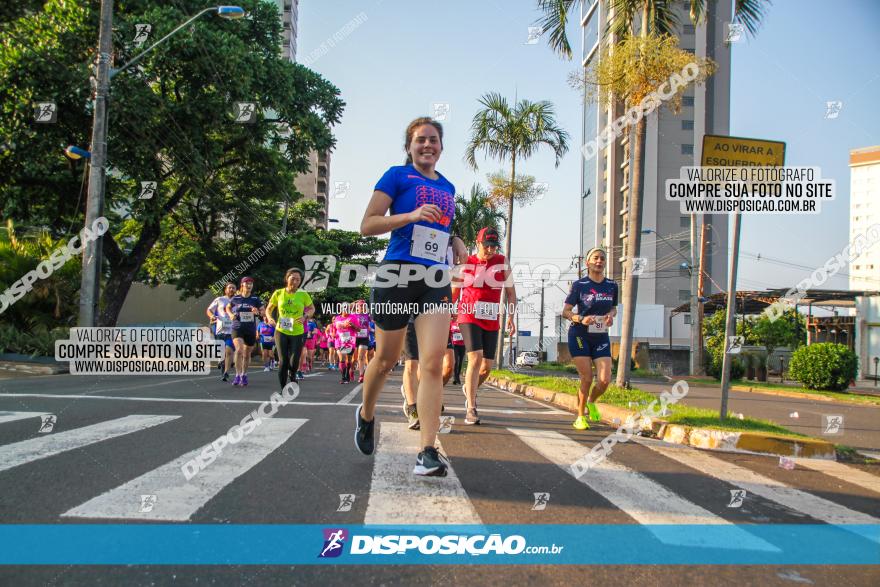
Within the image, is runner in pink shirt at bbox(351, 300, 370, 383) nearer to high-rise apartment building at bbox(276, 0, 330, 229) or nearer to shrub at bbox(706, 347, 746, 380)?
shrub at bbox(706, 347, 746, 380)

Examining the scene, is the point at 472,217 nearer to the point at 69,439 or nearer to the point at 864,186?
the point at 69,439

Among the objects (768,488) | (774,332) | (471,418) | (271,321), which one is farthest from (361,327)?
(774,332)

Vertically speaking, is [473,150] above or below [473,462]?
above

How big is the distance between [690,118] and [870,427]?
2284 inches

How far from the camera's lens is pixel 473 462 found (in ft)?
15.0

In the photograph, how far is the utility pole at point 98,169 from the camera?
50.2 ft

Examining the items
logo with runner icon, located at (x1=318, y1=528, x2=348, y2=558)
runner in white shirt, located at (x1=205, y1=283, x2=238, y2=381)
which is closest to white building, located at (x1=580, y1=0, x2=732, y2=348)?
runner in white shirt, located at (x1=205, y1=283, x2=238, y2=381)

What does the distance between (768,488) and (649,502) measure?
1.28 metres

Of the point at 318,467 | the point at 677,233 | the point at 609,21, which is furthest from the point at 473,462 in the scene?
the point at 677,233

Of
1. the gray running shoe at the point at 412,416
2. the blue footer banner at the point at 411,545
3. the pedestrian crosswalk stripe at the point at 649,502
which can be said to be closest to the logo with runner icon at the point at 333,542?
the blue footer banner at the point at 411,545

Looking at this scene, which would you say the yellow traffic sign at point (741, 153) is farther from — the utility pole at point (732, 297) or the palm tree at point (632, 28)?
the palm tree at point (632, 28)

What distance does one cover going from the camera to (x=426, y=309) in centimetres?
409

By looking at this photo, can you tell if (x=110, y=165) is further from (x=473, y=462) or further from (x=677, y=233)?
(x=677, y=233)

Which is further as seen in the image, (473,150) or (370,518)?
(473,150)
